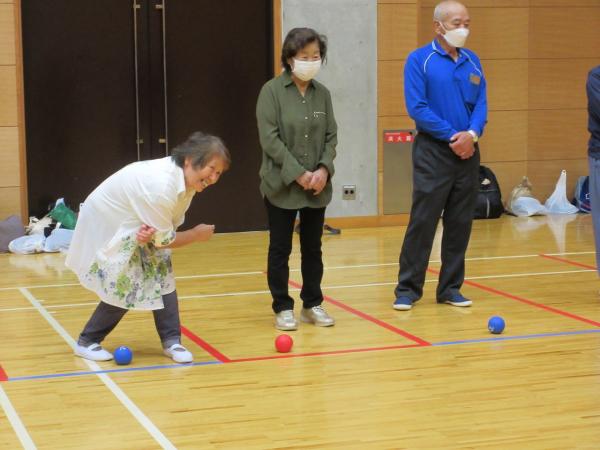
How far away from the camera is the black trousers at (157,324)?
4848 mm

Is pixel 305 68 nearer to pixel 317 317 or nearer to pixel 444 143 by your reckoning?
pixel 444 143

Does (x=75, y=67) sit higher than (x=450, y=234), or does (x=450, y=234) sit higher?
(x=75, y=67)

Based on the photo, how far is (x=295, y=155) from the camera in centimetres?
541

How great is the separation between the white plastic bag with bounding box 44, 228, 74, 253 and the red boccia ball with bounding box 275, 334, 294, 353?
361 cm

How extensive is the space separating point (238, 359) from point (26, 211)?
14.2ft

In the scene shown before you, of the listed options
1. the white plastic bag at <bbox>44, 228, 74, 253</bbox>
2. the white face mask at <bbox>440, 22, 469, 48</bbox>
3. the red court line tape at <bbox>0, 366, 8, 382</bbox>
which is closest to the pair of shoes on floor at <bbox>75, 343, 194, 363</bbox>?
the red court line tape at <bbox>0, 366, 8, 382</bbox>

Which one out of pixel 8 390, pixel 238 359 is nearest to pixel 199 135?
pixel 238 359

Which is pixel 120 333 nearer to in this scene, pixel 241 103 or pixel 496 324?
pixel 496 324

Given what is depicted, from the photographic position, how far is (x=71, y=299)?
6.32 m

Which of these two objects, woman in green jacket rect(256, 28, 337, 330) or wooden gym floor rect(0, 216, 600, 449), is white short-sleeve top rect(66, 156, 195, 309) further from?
woman in green jacket rect(256, 28, 337, 330)

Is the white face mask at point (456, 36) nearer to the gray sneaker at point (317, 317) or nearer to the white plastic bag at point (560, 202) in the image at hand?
the gray sneaker at point (317, 317)

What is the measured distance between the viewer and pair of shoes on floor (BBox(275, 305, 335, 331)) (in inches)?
216

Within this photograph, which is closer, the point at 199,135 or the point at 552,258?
the point at 199,135

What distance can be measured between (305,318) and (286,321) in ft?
0.72
